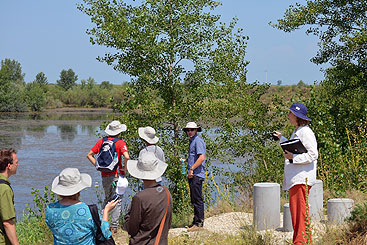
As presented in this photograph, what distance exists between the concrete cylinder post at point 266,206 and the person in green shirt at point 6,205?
13.4 ft

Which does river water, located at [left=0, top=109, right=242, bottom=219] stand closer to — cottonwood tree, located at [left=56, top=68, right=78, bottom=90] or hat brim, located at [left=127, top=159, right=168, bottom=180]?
hat brim, located at [left=127, top=159, right=168, bottom=180]

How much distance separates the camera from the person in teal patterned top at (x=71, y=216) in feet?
13.2

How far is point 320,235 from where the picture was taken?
20.4ft

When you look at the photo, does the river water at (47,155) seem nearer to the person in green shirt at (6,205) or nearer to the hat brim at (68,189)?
the person in green shirt at (6,205)

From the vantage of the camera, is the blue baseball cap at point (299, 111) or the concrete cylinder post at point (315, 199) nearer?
the blue baseball cap at point (299, 111)

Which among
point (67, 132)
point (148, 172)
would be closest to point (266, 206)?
point (148, 172)

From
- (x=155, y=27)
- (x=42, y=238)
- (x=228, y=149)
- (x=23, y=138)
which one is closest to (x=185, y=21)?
(x=155, y=27)

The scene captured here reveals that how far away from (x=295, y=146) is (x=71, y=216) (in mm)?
2788

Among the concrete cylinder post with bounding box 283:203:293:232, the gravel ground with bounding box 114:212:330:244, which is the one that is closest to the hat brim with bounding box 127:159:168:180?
the gravel ground with bounding box 114:212:330:244

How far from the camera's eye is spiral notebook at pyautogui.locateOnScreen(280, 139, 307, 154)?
5598 millimetres

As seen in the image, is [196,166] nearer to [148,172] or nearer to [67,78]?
[148,172]

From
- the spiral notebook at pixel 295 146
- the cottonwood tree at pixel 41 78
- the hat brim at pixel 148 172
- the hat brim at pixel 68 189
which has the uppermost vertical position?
the cottonwood tree at pixel 41 78

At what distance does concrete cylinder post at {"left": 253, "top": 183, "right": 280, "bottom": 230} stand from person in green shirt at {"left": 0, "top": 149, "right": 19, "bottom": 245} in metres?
4.09

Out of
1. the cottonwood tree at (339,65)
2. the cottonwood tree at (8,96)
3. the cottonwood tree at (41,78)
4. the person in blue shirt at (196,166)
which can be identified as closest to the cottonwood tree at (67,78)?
the cottonwood tree at (41,78)
